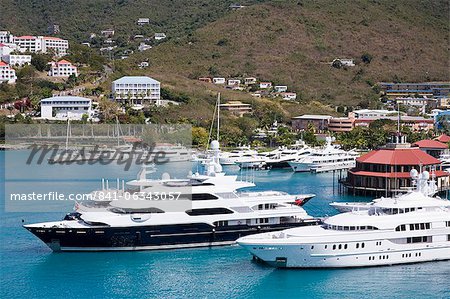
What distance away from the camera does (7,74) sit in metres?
105

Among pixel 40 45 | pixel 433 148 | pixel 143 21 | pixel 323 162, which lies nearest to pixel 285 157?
pixel 323 162

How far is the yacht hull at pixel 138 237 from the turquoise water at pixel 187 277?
0.32 metres

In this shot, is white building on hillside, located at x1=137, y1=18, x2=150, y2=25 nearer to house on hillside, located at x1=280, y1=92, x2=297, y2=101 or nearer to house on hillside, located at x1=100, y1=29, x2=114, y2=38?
house on hillside, located at x1=100, y1=29, x2=114, y2=38

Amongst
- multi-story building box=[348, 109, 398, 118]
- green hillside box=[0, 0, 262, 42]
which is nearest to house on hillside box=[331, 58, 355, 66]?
green hillside box=[0, 0, 262, 42]

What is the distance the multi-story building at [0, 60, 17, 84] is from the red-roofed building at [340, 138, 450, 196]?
62.9 metres

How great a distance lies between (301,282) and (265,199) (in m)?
5.97

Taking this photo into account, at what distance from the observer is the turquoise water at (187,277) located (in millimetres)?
28359

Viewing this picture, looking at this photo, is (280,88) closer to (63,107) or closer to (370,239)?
(63,107)

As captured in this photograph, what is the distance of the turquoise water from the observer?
93.0 feet

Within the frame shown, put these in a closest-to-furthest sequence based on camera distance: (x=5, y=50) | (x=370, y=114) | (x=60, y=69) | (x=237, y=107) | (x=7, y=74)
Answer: (x=7, y=74), (x=370, y=114), (x=237, y=107), (x=60, y=69), (x=5, y=50)

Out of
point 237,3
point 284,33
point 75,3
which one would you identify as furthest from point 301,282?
point 75,3

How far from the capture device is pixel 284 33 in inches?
5743

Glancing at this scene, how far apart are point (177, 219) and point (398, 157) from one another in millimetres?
20736

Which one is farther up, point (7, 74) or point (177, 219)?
point (7, 74)
